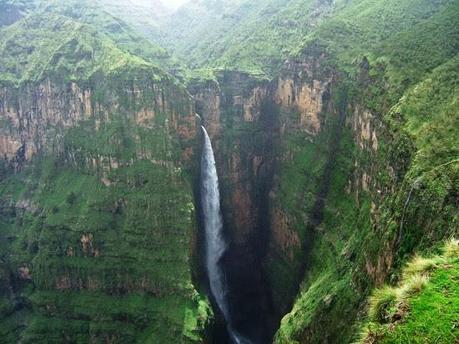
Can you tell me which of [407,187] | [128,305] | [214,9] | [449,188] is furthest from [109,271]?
[214,9]

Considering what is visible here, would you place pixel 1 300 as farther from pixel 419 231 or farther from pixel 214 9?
pixel 214 9

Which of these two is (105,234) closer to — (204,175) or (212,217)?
(212,217)

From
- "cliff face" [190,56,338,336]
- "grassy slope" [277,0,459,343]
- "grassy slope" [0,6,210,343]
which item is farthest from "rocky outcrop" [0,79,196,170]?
"grassy slope" [277,0,459,343]

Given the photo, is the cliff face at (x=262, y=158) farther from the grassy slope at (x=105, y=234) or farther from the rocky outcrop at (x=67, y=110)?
the grassy slope at (x=105, y=234)

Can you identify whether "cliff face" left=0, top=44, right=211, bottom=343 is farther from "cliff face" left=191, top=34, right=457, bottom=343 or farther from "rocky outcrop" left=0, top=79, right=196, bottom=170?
"cliff face" left=191, top=34, right=457, bottom=343

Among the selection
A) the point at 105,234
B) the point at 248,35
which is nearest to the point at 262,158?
the point at 105,234
